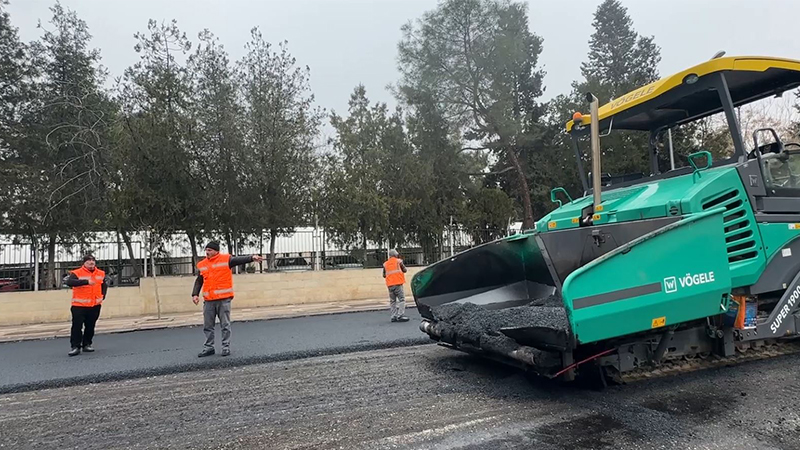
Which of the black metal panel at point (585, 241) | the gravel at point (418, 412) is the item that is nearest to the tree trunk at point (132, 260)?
the gravel at point (418, 412)

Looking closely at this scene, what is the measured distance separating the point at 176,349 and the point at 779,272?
6788 millimetres

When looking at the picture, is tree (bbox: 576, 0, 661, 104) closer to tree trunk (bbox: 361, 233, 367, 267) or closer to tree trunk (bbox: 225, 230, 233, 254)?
tree trunk (bbox: 361, 233, 367, 267)

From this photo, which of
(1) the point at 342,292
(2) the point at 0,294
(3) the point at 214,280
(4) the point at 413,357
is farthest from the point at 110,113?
(4) the point at 413,357

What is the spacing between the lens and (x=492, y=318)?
468 cm

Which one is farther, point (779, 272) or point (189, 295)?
point (189, 295)

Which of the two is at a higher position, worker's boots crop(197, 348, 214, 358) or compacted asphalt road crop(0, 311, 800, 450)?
worker's boots crop(197, 348, 214, 358)

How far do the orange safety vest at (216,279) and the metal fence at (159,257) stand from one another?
539cm

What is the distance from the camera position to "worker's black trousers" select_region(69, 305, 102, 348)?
692cm

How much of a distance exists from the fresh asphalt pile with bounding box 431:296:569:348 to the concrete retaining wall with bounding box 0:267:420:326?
7.95 metres

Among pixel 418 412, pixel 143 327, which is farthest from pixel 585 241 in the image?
pixel 143 327

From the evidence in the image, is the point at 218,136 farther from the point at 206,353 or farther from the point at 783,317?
the point at 783,317

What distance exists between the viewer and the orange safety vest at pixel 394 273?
9094 mm

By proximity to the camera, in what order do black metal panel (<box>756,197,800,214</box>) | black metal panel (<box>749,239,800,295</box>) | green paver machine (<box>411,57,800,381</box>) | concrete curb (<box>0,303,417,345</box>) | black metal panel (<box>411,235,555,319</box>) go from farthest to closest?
concrete curb (<box>0,303,417,345</box>) < black metal panel (<box>411,235,555,319</box>) < black metal panel (<box>756,197,800,214</box>) < black metal panel (<box>749,239,800,295</box>) < green paver machine (<box>411,57,800,381</box>)

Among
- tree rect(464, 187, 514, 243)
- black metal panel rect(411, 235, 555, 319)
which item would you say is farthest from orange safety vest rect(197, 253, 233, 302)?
tree rect(464, 187, 514, 243)
